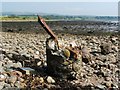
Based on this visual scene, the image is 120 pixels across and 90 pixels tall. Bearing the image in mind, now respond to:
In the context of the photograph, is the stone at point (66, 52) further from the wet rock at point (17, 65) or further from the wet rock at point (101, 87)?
the wet rock at point (17, 65)

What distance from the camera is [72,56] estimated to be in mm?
9883

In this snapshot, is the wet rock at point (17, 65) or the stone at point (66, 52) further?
the wet rock at point (17, 65)

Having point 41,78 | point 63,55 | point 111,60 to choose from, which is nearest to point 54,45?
point 63,55

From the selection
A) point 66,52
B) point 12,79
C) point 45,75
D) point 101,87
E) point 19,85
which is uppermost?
point 66,52

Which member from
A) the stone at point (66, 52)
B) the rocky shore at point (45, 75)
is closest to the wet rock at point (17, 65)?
the rocky shore at point (45, 75)

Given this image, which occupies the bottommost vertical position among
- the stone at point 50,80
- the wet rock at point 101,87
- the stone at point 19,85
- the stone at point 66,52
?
the wet rock at point 101,87

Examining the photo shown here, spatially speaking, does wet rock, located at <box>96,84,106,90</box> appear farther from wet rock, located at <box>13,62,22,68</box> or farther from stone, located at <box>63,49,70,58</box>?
wet rock, located at <box>13,62,22,68</box>

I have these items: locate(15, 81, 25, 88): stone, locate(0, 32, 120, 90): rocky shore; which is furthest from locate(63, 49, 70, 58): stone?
locate(15, 81, 25, 88): stone

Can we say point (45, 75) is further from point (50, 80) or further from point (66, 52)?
point (66, 52)

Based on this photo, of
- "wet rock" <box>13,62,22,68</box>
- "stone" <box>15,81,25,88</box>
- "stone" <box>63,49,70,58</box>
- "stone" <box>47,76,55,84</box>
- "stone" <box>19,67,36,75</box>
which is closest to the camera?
"stone" <box>15,81,25,88</box>

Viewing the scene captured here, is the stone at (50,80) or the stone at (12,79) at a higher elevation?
the stone at (12,79)

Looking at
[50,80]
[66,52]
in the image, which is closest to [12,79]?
[50,80]

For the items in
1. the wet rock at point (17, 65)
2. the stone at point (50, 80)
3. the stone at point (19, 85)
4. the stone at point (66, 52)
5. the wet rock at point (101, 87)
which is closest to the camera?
the stone at point (19, 85)

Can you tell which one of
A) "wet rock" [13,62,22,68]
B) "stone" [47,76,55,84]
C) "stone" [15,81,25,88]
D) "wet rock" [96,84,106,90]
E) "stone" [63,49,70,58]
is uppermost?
"stone" [63,49,70,58]
